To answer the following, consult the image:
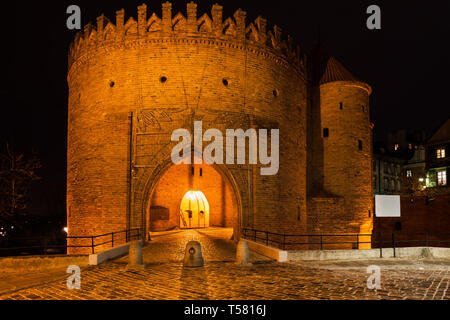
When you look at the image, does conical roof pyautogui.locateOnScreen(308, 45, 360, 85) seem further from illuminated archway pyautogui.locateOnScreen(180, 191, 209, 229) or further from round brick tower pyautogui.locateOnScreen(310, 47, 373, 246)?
illuminated archway pyautogui.locateOnScreen(180, 191, 209, 229)

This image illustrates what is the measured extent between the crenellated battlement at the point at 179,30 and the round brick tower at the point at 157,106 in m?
0.04

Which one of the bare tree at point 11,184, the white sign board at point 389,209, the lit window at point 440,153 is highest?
the lit window at point 440,153

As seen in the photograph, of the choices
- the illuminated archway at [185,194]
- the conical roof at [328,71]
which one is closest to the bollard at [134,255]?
the illuminated archway at [185,194]

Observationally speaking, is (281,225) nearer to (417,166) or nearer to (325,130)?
(325,130)

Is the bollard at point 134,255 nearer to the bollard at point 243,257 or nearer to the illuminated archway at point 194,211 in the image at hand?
the bollard at point 243,257

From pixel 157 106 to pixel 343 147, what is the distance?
11.1 metres

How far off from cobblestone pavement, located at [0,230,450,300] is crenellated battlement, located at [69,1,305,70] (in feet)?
33.0

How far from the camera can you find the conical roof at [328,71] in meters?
23.7

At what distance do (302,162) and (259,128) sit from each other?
3.86 m

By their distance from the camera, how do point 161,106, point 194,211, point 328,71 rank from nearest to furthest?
1. point 161,106
2. point 328,71
3. point 194,211

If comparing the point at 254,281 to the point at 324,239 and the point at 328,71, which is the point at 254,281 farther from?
the point at 328,71

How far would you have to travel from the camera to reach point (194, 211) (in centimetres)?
2620

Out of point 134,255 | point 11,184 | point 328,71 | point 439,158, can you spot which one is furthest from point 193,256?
point 439,158

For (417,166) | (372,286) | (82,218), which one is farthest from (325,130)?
(417,166)
